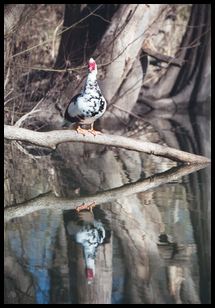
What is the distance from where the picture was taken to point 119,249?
6.02 metres

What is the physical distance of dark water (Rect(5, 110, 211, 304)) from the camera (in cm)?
505

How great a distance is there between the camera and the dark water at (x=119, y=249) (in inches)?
199

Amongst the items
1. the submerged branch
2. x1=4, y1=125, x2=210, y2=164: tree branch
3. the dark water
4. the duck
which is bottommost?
the dark water

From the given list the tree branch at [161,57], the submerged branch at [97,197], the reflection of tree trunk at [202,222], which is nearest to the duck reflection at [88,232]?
the submerged branch at [97,197]

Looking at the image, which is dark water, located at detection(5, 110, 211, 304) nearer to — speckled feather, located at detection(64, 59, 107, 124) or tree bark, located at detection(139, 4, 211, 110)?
speckled feather, located at detection(64, 59, 107, 124)

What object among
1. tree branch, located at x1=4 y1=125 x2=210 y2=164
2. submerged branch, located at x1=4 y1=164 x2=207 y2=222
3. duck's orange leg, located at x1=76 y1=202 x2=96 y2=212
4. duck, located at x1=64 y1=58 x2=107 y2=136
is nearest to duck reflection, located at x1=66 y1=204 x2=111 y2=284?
duck's orange leg, located at x1=76 y1=202 x2=96 y2=212

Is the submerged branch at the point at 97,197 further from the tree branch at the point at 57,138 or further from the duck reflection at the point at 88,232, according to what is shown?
the tree branch at the point at 57,138

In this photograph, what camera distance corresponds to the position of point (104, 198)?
26.0 ft

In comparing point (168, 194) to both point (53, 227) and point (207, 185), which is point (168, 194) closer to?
point (207, 185)

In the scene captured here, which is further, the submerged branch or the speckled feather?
the speckled feather

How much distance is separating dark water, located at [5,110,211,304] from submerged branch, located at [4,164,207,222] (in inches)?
2.7

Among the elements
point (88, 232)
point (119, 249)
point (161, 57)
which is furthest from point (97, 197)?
point (161, 57)

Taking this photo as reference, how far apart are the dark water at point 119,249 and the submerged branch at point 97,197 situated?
0.07 m

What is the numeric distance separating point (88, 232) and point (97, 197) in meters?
1.56
